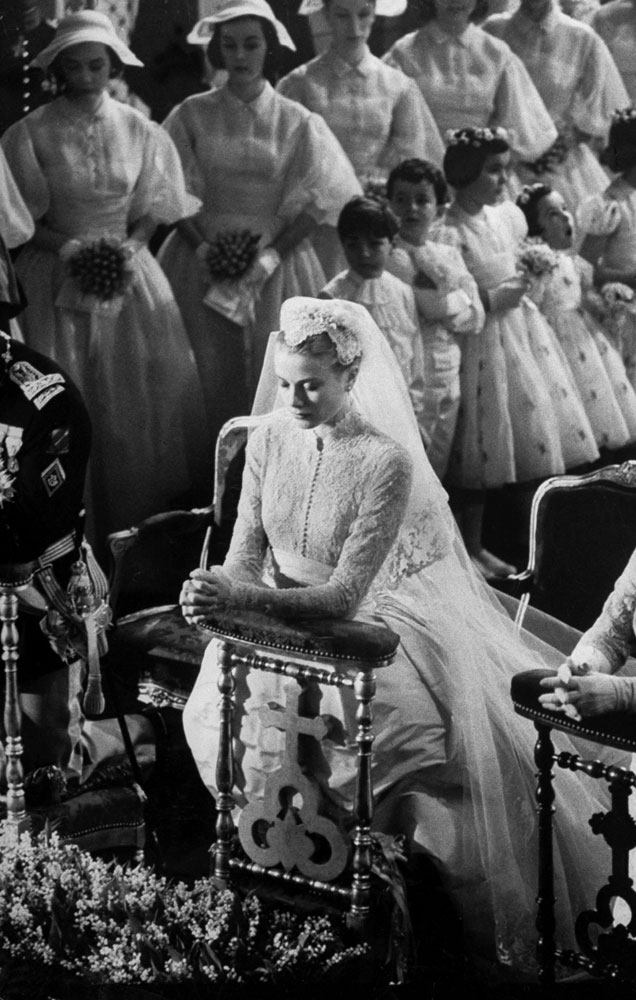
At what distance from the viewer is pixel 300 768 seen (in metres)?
3.66

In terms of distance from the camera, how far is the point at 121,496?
493cm

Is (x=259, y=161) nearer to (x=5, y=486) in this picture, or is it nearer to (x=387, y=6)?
(x=387, y=6)

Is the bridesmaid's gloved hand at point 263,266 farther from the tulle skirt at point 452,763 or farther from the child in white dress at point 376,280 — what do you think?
the tulle skirt at point 452,763

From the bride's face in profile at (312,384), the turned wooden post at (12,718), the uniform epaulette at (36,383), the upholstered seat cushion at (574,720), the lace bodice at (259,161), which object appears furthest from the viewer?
the lace bodice at (259,161)

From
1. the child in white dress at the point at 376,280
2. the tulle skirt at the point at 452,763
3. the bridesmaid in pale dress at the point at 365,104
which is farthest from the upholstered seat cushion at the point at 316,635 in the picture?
the bridesmaid in pale dress at the point at 365,104

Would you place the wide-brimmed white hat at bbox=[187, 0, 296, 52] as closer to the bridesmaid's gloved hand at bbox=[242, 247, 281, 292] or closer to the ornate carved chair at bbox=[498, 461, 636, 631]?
the bridesmaid's gloved hand at bbox=[242, 247, 281, 292]

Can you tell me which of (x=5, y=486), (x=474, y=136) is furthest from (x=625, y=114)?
(x=5, y=486)

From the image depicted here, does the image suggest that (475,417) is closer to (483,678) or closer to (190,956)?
(483,678)

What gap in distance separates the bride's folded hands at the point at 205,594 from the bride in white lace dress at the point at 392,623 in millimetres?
31

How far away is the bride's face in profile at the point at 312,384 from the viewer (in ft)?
12.2

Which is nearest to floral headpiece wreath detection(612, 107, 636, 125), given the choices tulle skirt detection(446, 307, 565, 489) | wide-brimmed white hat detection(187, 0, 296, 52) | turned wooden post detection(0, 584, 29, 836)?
tulle skirt detection(446, 307, 565, 489)

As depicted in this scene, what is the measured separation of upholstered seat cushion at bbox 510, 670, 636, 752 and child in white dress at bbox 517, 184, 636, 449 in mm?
1533

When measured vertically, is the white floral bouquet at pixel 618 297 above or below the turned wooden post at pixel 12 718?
above

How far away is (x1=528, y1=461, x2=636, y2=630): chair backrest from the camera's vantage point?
14.4 ft
